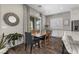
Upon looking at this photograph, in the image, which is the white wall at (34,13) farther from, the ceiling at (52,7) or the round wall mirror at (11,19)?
the round wall mirror at (11,19)

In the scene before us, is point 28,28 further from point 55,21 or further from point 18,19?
point 55,21

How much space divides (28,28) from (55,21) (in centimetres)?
139

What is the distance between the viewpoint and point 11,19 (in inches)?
94.9

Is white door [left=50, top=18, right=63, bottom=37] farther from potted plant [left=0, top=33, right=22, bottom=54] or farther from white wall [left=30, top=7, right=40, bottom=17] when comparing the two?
potted plant [left=0, top=33, right=22, bottom=54]

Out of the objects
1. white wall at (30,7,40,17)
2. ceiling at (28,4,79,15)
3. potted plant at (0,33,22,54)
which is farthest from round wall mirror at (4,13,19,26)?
white wall at (30,7,40,17)

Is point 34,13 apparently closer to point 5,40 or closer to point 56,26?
point 56,26

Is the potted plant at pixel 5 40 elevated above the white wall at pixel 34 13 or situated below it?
below

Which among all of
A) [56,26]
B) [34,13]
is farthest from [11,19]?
[56,26]

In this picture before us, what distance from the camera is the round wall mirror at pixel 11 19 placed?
2.34 metres

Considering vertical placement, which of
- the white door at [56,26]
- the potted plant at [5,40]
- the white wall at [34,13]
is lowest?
the potted plant at [5,40]

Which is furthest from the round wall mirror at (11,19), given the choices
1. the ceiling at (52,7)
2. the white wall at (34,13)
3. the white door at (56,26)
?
the white door at (56,26)

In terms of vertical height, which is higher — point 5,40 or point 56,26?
point 56,26

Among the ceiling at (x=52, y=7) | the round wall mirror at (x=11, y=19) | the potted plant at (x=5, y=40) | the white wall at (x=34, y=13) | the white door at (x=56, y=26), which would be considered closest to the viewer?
the potted plant at (x=5, y=40)
